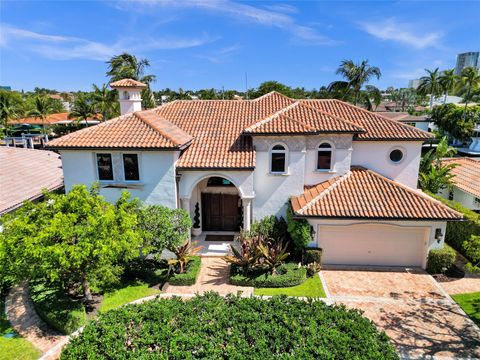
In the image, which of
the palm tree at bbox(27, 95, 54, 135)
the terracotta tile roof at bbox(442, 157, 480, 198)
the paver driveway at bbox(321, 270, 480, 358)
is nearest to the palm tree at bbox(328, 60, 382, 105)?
the terracotta tile roof at bbox(442, 157, 480, 198)

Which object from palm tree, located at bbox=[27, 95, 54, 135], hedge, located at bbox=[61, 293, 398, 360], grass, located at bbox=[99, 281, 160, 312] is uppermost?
palm tree, located at bbox=[27, 95, 54, 135]

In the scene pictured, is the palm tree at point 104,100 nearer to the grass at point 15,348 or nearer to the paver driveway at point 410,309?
the grass at point 15,348

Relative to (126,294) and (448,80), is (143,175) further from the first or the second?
(448,80)

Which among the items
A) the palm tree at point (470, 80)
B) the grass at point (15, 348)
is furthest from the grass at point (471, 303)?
the palm tree at point (470, 80)

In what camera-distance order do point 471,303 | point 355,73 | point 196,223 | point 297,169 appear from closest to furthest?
point 471,303
point 297,169
point 196,223
point 355,73

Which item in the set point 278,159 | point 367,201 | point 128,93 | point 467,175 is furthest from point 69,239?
point 467,175

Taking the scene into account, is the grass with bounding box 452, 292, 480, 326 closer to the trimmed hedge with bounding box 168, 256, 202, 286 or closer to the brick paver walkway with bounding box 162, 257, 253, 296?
the brick paver walkway with bounding box 162, 257, 253, 296
